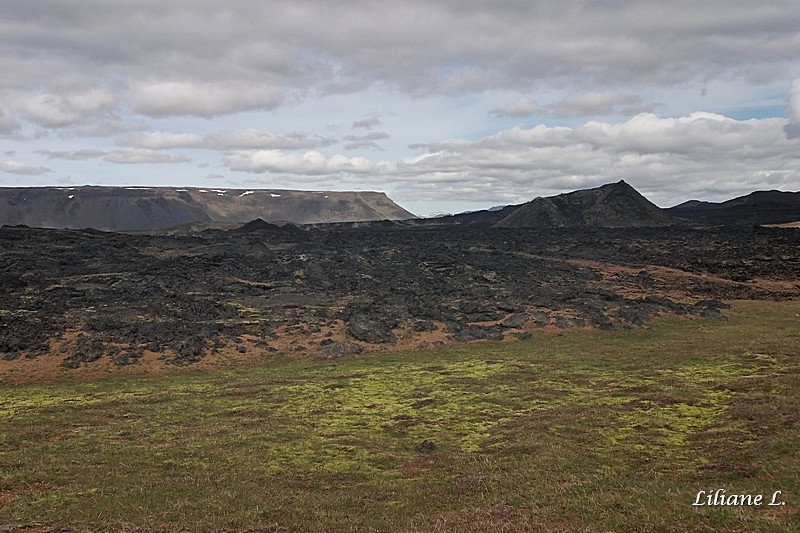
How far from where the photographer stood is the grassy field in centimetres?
1548

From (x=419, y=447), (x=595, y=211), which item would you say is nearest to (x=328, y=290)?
(x=419, y=447)

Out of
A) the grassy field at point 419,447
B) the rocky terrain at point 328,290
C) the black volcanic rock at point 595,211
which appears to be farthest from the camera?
the black volcanic rock at point 595,211

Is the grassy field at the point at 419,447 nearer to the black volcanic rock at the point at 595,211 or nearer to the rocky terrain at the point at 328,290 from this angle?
the rocky terrain at the point at 328,290

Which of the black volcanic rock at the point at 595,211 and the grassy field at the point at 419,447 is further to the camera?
the black volcanic rock at the point at 595,211

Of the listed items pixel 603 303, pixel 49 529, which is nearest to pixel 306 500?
pixel 49 529

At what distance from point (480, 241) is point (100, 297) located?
3145 inches

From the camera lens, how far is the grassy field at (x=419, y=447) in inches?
610

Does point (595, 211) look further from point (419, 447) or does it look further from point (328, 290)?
point (419, 447)

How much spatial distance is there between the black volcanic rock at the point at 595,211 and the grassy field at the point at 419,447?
115186mm

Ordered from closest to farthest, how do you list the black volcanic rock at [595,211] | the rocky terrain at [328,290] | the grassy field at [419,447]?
the grassy field at [419,447] < the rocky terrain at [328,290] < the black volcanic rock at [595,211]

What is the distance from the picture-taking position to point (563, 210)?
16638 cm

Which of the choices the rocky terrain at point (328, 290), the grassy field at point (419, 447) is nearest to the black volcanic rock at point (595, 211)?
the rocky terrain at point (328, 290)

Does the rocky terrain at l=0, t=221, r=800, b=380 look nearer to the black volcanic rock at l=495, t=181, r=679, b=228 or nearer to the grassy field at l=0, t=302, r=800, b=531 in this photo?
the grassy field at l=0, t=302, r=800, b=531

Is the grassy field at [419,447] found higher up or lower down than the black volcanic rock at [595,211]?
lower down
